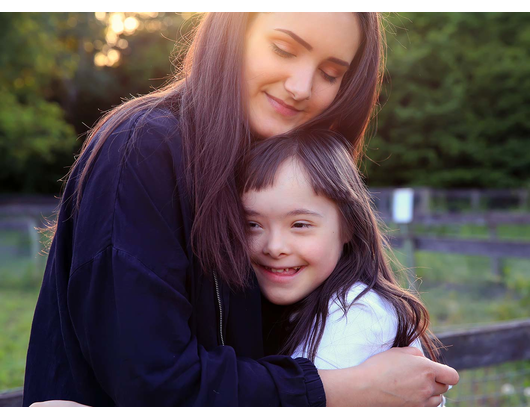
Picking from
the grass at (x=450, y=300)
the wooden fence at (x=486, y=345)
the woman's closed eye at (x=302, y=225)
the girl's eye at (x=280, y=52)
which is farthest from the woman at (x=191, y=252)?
the grass at (x=450, y=300)

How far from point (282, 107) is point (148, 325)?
2.68ft

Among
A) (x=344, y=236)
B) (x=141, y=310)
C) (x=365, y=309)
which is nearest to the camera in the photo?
(x=141, y=310)

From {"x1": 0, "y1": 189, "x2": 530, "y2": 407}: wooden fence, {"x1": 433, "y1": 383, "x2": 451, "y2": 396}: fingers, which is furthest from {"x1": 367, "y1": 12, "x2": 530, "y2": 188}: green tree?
{"x1": 433, "y1": 383, "x2": 451, "y2": 396}: fingers

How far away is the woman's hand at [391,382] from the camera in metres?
1.38

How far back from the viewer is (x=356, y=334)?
5.10ft

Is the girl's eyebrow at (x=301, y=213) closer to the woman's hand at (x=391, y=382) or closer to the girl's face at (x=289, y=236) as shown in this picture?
the girl's face at (x=289, y=236)

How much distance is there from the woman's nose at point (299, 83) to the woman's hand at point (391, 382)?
0.78 m

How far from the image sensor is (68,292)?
49.9 inches

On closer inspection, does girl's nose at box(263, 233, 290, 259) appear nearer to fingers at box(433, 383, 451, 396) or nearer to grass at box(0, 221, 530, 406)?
fingers at box(433, 383, 451, 396)

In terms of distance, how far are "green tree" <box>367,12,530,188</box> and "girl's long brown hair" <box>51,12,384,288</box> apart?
22148 mm

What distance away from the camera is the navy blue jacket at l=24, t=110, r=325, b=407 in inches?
47.5

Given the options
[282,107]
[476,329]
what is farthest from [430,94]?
[282,107]

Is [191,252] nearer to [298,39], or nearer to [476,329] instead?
[298,39]
